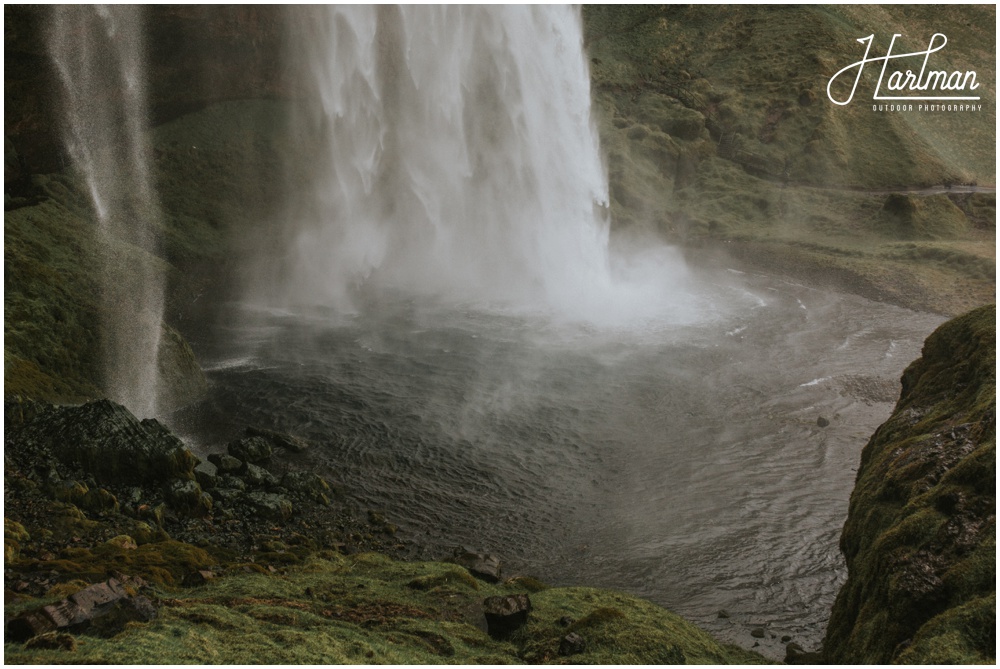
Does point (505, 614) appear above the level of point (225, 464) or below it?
below

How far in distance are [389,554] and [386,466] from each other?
428 cm

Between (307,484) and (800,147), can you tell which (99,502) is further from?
(800,147)

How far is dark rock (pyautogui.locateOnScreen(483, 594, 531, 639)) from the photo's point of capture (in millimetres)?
12203

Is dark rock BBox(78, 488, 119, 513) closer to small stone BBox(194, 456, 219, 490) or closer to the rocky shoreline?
the rocky shoreline

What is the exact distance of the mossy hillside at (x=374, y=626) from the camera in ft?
31.3

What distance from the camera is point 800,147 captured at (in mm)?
66500

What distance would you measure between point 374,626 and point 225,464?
9198 millimetres

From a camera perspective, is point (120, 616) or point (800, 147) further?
point (800, 147)

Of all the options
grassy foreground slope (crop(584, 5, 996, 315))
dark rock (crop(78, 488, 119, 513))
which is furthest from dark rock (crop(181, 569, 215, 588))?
grassy foreground slope (crop(584, 5, 996, 315))

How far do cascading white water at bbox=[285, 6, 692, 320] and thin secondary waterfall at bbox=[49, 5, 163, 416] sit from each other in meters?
8.98

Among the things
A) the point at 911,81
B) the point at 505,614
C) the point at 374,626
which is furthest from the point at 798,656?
the point at 911,81

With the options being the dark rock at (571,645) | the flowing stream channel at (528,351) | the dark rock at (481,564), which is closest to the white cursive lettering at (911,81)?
the flowing stream channel at (528,351)

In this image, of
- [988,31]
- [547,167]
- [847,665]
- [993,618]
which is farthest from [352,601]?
[988,31]

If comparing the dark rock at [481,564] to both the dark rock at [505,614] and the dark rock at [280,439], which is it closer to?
the dark rock at [505,614]
